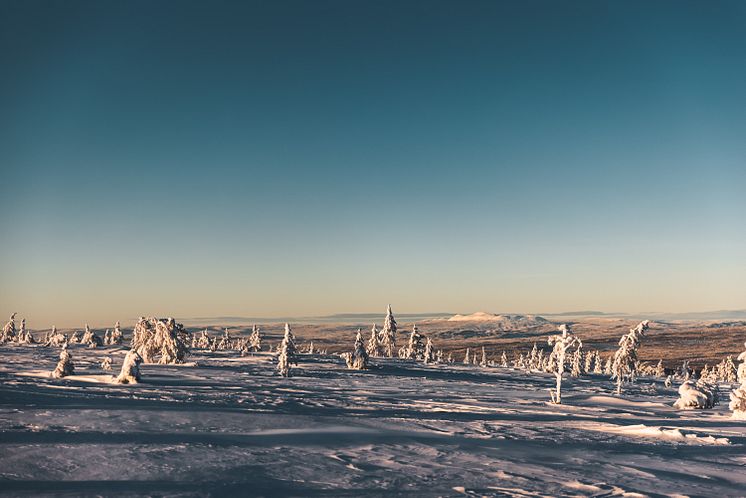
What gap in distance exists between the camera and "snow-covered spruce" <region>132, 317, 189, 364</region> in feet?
180

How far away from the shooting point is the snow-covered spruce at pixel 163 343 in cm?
5478

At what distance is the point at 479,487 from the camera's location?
1266cm

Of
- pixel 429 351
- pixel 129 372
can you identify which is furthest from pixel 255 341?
pixel 129 372

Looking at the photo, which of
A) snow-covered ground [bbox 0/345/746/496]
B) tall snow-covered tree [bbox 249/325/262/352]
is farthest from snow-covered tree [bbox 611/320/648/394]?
tall snow-covered tree [bbox 249/325/262/352]

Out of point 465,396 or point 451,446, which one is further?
point 465,396

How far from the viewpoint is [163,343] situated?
55000 mm

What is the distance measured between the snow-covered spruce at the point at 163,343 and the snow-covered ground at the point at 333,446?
21.6 metres

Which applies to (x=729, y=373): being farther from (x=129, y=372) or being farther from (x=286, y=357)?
(x=129, y=372)

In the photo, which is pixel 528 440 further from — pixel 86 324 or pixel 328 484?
pixel 86 324

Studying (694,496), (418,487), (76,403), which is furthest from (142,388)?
(694,496)

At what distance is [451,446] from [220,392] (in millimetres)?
17997

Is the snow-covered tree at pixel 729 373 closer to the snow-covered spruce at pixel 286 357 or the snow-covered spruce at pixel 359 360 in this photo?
the snow-covered spruce at pixel 359 360

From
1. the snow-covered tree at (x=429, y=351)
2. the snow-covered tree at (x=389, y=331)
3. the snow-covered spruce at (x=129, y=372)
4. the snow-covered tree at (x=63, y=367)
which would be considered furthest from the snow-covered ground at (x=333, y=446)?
the snow-covered tree at (x=429, y=351)

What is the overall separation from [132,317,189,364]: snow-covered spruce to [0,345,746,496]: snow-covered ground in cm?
2165
